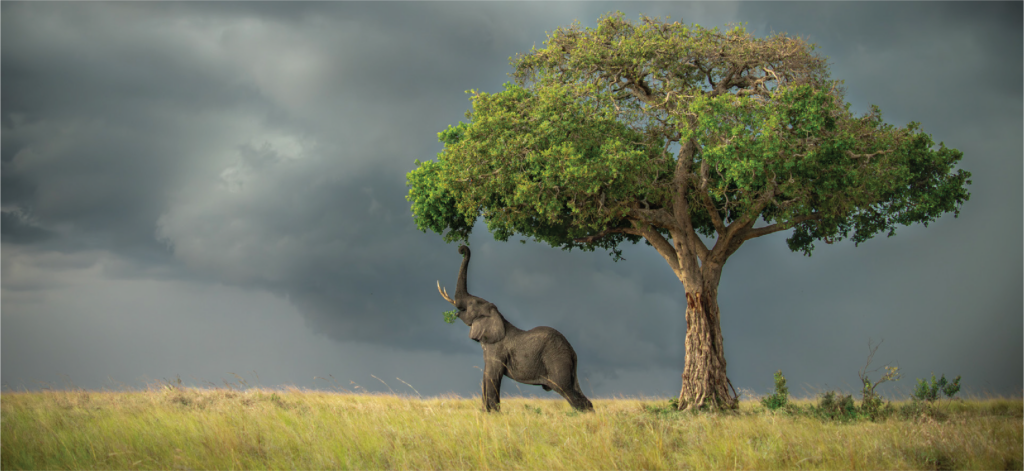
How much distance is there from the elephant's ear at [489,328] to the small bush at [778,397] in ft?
25.3

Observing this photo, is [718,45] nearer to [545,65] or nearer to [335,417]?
[545,65]

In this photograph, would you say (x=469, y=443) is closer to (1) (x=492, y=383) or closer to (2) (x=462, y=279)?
(1) (x=492, y=383)

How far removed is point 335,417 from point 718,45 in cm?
1460

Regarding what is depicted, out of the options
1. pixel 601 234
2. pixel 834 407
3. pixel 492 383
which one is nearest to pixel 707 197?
pixel 601 234

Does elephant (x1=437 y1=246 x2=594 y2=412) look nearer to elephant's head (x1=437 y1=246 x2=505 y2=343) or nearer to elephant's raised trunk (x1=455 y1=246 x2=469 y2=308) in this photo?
elephant's head (x1=437 y1=246 x2=505 y2=343)

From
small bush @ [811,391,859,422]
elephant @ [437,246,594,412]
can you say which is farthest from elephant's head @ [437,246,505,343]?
small bush @ [811,391,859,422]

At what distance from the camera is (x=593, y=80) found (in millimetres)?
18094

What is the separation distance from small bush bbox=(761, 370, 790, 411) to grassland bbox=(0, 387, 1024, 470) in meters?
3.85

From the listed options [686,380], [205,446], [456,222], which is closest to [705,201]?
[686,380]

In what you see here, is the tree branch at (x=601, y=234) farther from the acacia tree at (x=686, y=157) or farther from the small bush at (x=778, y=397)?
the small bush at (x=778, y=397)

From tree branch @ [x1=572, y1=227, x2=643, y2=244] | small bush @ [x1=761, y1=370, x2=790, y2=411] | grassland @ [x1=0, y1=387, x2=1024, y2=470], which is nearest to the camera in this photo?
grassland @ [x1=0, y1=387, x2=1024, y2=470]

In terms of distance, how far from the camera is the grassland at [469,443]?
8.76 m

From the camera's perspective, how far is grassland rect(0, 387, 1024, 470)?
876 cm

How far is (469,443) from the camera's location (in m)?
9.59
